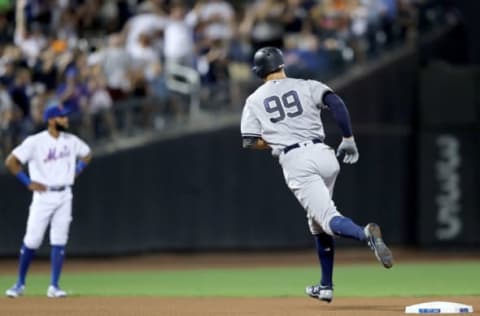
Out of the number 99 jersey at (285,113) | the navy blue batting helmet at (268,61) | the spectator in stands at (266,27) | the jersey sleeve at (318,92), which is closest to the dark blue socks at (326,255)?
the number 99 jersey at (285,113)

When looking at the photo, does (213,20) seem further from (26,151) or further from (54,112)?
(26,151)

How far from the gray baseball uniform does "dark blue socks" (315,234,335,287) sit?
36cm

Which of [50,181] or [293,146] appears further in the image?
[50,181]

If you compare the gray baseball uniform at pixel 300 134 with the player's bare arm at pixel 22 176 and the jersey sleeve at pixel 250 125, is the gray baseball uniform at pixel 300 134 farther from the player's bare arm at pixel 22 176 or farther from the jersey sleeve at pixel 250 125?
the player's bare arm at pixel 22 176

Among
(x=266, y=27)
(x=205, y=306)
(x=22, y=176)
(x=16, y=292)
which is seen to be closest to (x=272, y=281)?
(x=16, y=292)

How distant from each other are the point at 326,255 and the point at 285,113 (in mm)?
1299

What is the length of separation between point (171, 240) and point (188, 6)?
4.04 m

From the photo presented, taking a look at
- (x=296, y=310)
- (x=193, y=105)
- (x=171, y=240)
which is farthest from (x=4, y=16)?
(x=296, y=310)

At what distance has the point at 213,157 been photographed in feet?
60.1

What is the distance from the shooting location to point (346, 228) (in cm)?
918

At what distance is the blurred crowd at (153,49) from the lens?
1670 centimetres

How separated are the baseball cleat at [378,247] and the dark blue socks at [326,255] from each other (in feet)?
3.64

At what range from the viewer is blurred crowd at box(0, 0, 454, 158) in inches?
658

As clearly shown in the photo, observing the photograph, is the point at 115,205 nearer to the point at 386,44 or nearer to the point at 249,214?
the point at 249,214
